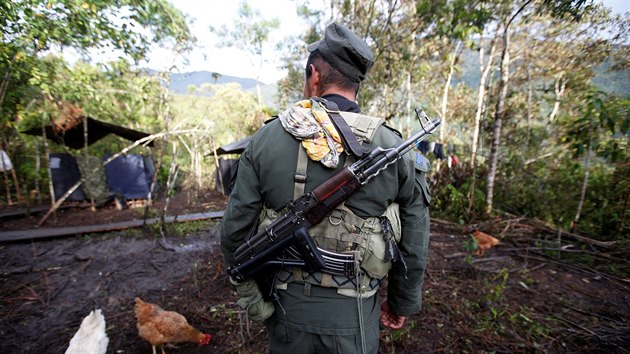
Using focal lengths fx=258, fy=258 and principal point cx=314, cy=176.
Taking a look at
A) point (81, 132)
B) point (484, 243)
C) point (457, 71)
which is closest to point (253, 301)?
point (484, 243)

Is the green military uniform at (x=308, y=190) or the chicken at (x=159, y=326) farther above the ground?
the green military uniform at (x=308, y=190)

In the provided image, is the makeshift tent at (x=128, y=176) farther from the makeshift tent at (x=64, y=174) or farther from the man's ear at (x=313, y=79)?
the man's ear at (x=313, y=79)

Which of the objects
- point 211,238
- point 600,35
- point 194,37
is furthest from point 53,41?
point 600,35

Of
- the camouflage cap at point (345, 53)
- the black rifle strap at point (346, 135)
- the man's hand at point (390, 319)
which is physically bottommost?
the man's hand at point (390, 319)

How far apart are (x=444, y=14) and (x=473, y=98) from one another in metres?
13.7

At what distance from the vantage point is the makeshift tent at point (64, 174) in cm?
873

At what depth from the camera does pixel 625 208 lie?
4.57 meters

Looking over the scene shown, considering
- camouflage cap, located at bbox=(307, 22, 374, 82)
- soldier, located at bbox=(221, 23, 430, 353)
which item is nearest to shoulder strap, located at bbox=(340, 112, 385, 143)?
soldier, located at bbox=(221, 23, 430, 353)

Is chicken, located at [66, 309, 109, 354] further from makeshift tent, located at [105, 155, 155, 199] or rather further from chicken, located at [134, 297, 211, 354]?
makeshift tent, located at [105, 155, 155, 199]

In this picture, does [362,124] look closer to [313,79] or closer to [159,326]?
[313,79]

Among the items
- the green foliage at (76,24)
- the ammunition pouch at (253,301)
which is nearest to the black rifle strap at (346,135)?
the ammunition pouch at (253,301)

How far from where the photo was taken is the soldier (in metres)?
1.25

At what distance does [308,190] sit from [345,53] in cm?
73

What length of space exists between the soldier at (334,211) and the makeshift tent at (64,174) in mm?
11015
